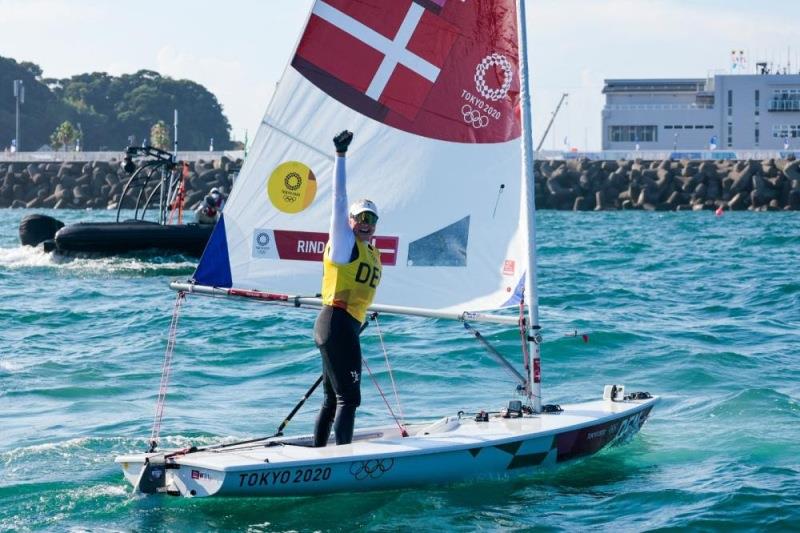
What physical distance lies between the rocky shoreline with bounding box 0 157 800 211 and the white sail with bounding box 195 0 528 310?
46.4m

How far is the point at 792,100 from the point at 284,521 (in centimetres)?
9249

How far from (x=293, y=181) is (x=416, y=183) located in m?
0.91

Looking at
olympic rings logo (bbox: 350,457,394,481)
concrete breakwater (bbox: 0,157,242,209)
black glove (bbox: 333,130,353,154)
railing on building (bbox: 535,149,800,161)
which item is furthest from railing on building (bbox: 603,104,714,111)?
black glove (bbox: 333,130,353,154)

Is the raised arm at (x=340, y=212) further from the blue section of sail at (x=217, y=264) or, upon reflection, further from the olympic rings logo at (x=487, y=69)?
the olympic rings logo at (x=487, y=69)

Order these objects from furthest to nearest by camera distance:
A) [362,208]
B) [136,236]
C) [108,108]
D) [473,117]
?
1. [108,108]
2. [136,236]
3. [473,117]
4. [362,208]

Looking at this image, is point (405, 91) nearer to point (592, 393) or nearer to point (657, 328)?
point (592, 393)

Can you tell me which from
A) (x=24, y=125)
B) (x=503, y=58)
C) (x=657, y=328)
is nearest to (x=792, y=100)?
(x=24, y=125)

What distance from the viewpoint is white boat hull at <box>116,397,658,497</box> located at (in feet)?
26.2

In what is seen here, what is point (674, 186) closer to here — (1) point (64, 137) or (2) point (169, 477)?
(2) point (169, 477)

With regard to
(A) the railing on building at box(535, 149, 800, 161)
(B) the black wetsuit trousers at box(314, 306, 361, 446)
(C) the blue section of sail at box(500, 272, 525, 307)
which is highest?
(A) the railing on building at box(535, 149, 800, 161)

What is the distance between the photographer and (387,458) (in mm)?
8305

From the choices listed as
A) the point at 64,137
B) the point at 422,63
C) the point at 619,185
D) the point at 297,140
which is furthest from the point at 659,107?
the point at 297,140

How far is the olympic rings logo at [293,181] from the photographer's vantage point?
29.7ft

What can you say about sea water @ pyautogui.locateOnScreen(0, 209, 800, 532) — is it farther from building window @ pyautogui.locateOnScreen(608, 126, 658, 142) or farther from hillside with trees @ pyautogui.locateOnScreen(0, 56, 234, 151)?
hillside with trees @ pyautogui.locateOnScreen(0, 56, 234, 151)
